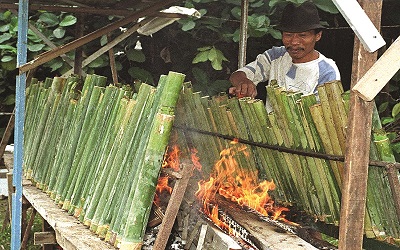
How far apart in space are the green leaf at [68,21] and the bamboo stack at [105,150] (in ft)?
12.6

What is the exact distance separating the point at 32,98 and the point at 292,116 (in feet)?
11.3

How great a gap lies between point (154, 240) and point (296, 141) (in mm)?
1045

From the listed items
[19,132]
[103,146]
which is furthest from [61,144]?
[103,146]

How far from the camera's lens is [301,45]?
5.06 meters

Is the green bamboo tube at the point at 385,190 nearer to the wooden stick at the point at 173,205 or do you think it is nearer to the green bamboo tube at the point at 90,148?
the wooden stick at the point at 173,205

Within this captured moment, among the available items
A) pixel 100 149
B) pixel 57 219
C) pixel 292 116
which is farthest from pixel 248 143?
pixel 57 219

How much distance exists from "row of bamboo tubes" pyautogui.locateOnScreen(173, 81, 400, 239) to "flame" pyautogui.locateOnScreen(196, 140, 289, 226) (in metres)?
0.04

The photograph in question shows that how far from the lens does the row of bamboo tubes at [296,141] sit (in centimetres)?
343

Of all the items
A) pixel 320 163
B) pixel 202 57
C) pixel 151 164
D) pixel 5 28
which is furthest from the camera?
pixel 5 28

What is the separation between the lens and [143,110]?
369 cm

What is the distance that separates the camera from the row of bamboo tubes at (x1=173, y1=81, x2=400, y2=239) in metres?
3.43

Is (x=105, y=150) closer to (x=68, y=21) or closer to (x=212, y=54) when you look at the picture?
(x=212, y=54)

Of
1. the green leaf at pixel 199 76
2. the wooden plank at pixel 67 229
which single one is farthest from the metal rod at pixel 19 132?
the green leaf at pixel 199 76

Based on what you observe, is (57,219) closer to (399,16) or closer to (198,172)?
(198,172)
